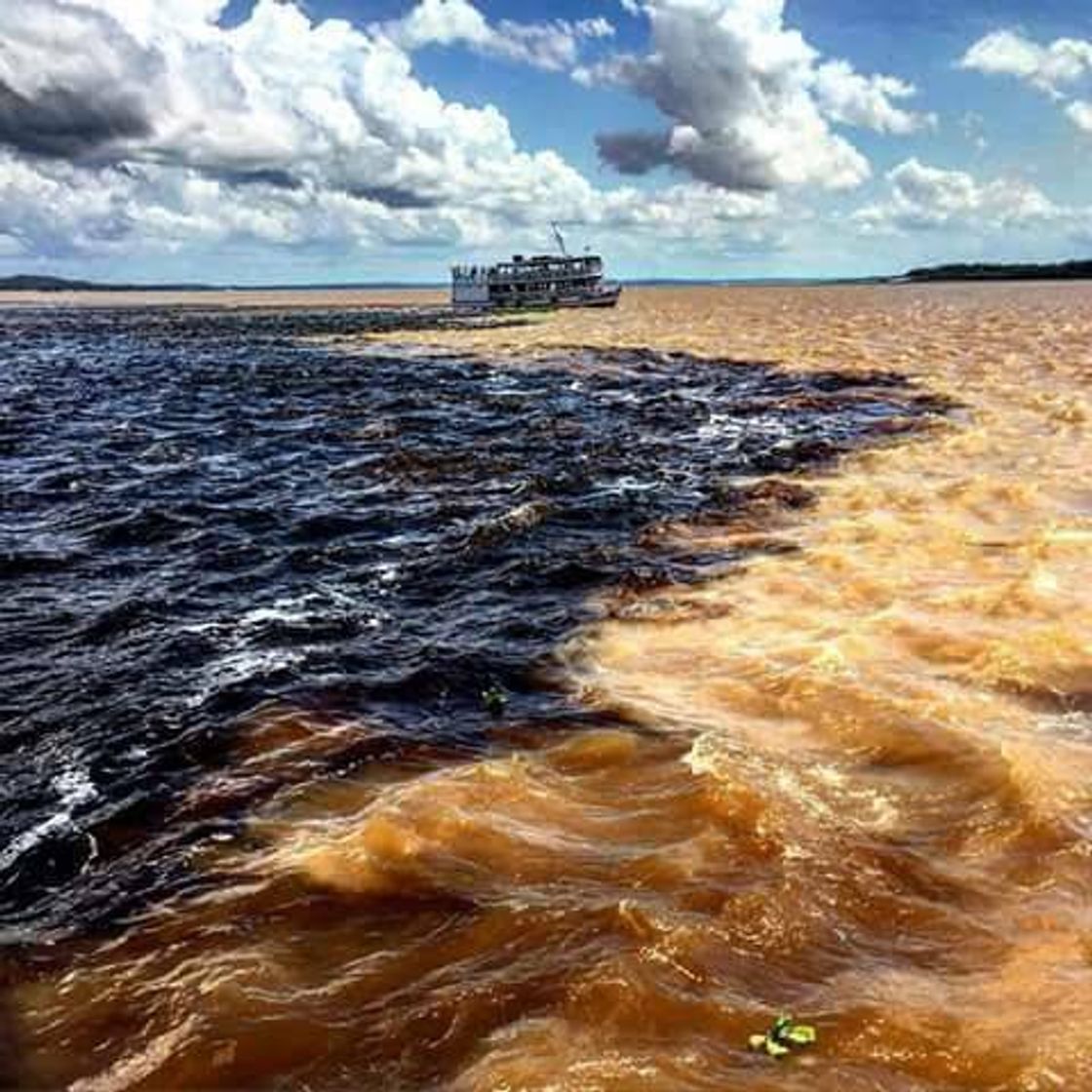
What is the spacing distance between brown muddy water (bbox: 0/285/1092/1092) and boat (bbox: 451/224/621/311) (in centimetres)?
11399

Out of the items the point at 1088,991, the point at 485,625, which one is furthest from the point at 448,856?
the point at 485,625

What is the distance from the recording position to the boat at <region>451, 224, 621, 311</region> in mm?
133000

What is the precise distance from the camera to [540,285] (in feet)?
437

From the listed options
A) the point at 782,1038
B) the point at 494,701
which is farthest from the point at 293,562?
the point at 782,1038

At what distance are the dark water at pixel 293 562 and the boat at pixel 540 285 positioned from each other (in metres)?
94.3

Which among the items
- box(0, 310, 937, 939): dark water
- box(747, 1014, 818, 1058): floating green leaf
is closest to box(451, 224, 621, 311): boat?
box(0, 310, 937, 939): dark water

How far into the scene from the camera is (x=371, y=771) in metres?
9.72

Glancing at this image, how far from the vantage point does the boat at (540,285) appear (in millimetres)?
133000

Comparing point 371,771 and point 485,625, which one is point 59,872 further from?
point 485,625

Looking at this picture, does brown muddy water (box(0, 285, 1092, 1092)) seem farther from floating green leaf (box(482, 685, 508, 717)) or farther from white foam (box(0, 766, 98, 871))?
floating green leaf (box(482, 685, 508, 717))

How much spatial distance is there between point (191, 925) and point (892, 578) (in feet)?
35.6

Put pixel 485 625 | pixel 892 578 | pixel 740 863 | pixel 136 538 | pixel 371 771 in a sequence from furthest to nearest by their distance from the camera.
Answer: pixel 136 538 < pixel 892 578 < pixel 485 625 < pixel 371 771 < pixel 740 863

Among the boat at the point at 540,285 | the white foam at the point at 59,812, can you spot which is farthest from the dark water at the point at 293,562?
the boat at the point at 540,285

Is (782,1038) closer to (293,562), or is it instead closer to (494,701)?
(494,701)
